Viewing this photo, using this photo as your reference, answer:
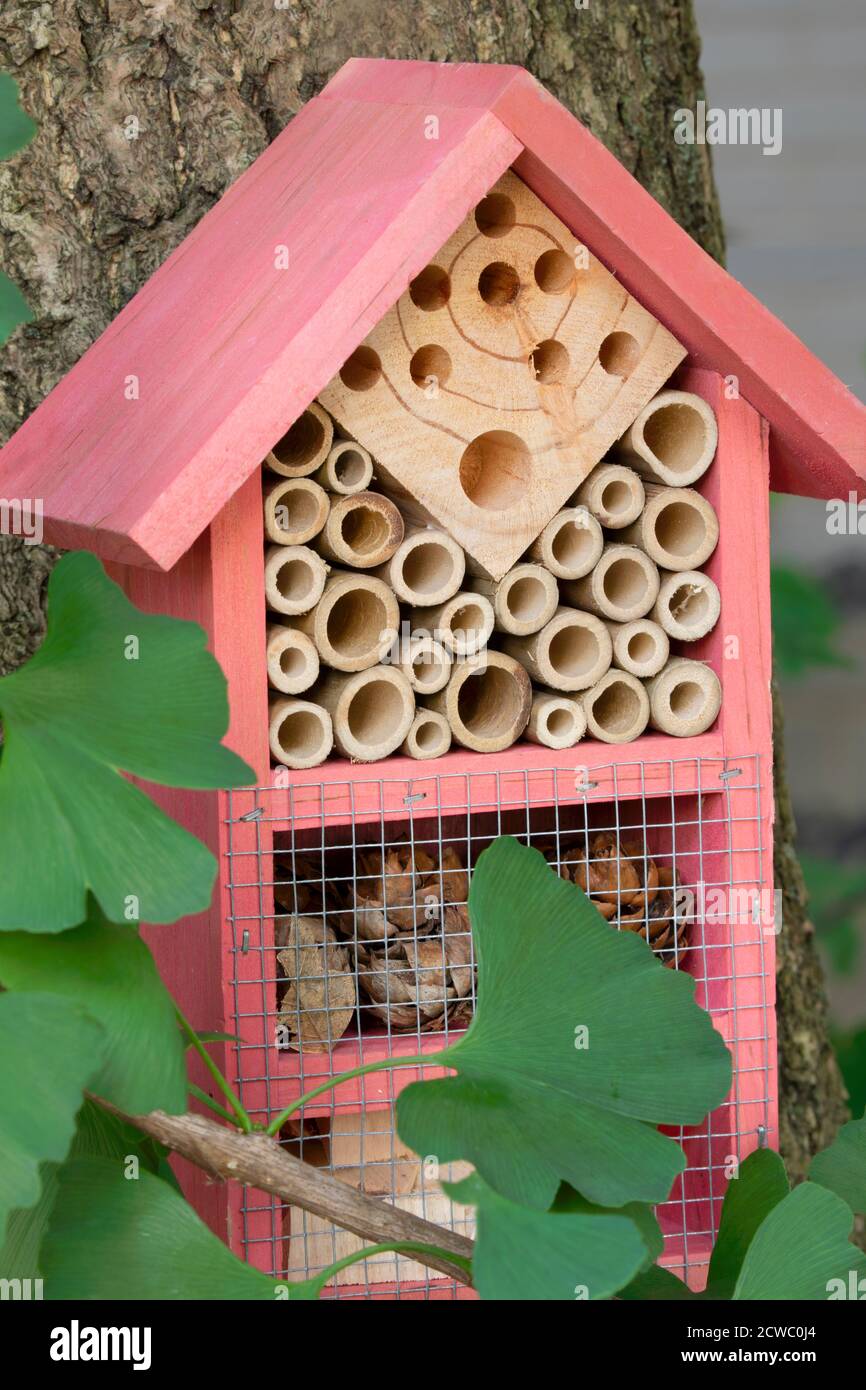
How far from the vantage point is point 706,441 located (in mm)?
1026

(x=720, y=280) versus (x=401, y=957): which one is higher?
(x=720, y=280)

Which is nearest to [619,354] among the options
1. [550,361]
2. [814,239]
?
[550,361]

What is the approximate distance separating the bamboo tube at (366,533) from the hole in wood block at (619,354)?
172 millimetres

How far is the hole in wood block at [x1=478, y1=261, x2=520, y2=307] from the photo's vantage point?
0.99 m

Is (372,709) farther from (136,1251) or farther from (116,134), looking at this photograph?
(116,134)

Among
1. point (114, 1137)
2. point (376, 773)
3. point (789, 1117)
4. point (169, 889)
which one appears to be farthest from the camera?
point (789, 1117)

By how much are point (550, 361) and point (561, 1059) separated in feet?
1.42

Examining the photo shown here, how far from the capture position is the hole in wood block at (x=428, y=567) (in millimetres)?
979

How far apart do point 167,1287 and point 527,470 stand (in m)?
0.51

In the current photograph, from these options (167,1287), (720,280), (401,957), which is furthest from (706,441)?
(167,1287)

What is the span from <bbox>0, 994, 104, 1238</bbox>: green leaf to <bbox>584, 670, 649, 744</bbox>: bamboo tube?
439mm

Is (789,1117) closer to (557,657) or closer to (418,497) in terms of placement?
(557,657)

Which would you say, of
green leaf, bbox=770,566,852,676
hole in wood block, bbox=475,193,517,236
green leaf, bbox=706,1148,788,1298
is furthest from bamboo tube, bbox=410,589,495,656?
green leaf, bbox=770,566,852,676

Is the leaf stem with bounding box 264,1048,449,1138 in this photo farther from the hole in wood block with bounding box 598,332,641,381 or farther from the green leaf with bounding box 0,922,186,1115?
the hole in wood block with bounding box 598,332,641,381
